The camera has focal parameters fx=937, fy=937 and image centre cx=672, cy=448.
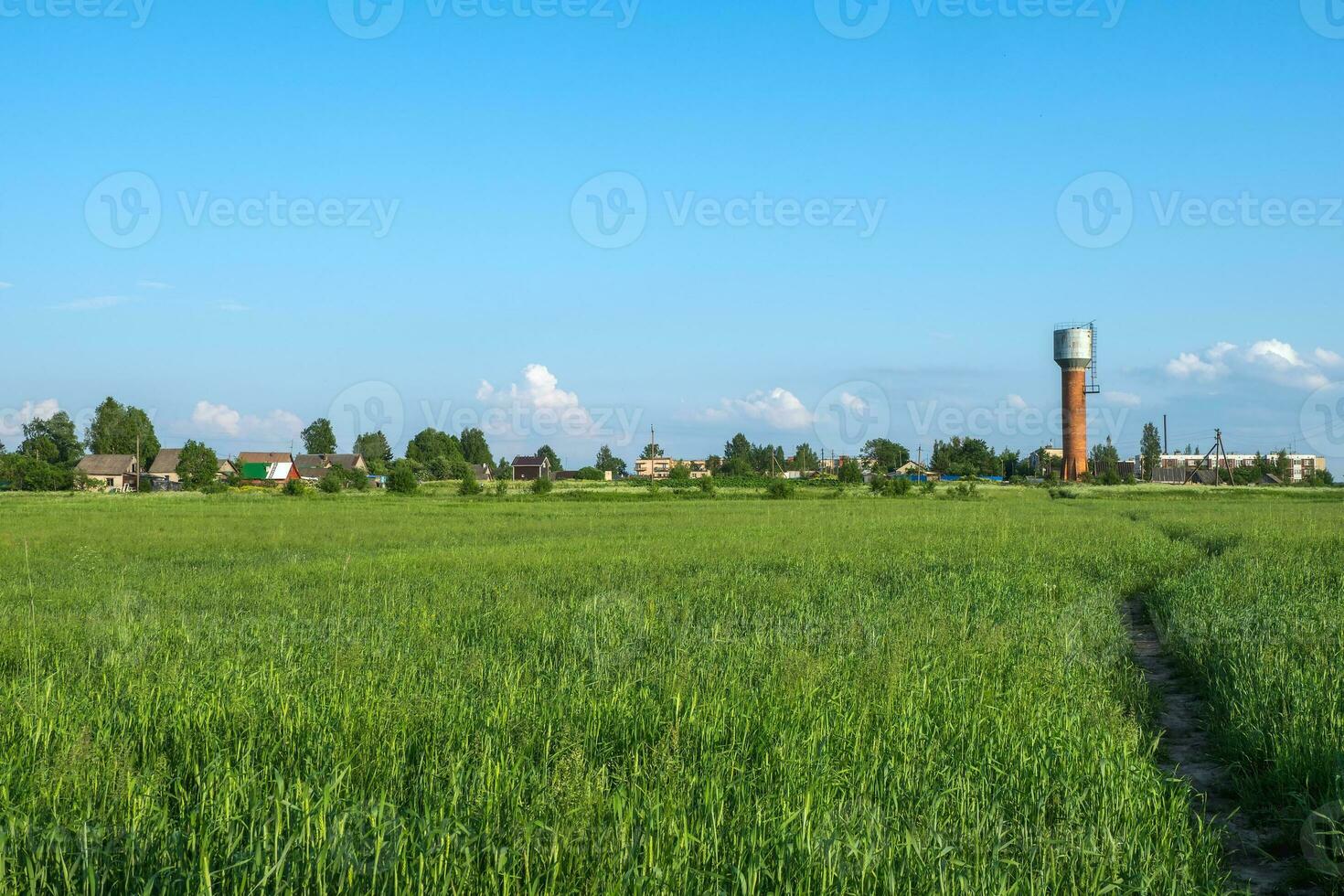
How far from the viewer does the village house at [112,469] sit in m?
104

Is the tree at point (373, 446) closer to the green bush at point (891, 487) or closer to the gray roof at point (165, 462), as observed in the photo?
the gray roof at point (165, 462)

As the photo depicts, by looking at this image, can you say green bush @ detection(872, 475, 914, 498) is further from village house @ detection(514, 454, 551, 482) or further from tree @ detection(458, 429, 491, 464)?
tree @ detection(458, 429, 491, 464)

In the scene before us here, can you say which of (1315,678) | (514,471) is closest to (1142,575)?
(1315,678)

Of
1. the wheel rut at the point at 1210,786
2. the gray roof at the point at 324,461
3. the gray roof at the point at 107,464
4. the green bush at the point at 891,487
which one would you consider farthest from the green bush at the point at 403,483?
the wheel rut at the point at 1210,786

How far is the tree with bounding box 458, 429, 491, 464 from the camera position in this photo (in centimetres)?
16688

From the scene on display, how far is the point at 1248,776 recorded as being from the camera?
670 centimetres

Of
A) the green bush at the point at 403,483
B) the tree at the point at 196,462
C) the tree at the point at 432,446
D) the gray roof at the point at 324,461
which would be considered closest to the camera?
the green bush at the point at 403,483

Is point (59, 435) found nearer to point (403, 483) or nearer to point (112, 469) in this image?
point (112, 469)

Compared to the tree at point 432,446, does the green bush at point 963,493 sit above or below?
below

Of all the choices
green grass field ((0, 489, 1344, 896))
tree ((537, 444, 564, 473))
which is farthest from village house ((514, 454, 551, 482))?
green grass field ((0, 489, 1344, 896))

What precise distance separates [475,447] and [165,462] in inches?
2374

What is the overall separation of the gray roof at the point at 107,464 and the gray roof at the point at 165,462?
5318 millimetres

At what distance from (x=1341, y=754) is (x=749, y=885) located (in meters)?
4.69

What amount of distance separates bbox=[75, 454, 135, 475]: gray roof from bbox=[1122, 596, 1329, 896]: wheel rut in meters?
116
